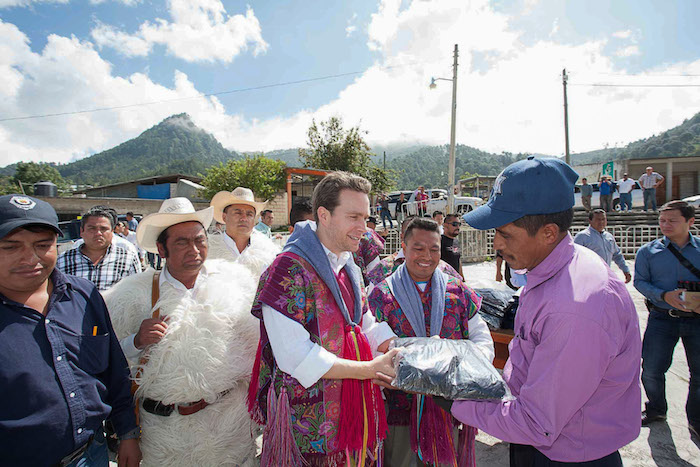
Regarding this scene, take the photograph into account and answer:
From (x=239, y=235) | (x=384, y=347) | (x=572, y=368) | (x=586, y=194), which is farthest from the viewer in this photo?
(x=586, y=194)

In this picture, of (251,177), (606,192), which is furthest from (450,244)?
(251,177)

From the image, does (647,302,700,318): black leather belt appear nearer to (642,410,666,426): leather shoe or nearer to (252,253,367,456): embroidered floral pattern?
(642,410,666,426): leather shoe

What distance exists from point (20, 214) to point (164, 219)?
29.3 inches

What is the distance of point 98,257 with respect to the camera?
135 inches

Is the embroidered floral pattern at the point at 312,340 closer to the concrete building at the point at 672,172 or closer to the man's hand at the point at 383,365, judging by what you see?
the man's hand at the point at 383,365

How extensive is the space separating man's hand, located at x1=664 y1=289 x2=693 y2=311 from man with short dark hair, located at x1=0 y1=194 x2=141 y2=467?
164 inches

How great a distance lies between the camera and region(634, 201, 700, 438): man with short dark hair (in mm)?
2980

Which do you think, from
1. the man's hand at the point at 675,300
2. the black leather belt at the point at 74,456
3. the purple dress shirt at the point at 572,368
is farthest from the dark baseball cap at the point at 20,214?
the man's hand at the point at 675,300

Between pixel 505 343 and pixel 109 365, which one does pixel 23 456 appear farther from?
pixel 505 343

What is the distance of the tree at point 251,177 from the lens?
69.1ft

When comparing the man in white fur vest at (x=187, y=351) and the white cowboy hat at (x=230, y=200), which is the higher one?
the white cowboy hat at (x=230, y=200)

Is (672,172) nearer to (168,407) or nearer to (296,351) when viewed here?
(296,351)

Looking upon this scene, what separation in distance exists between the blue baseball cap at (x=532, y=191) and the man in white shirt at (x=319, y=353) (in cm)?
66

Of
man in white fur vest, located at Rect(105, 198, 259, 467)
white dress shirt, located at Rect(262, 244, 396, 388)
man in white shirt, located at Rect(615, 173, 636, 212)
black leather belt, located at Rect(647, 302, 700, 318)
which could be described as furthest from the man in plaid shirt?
man in white shirt, located at Rect(615, 173, 636, 212)
